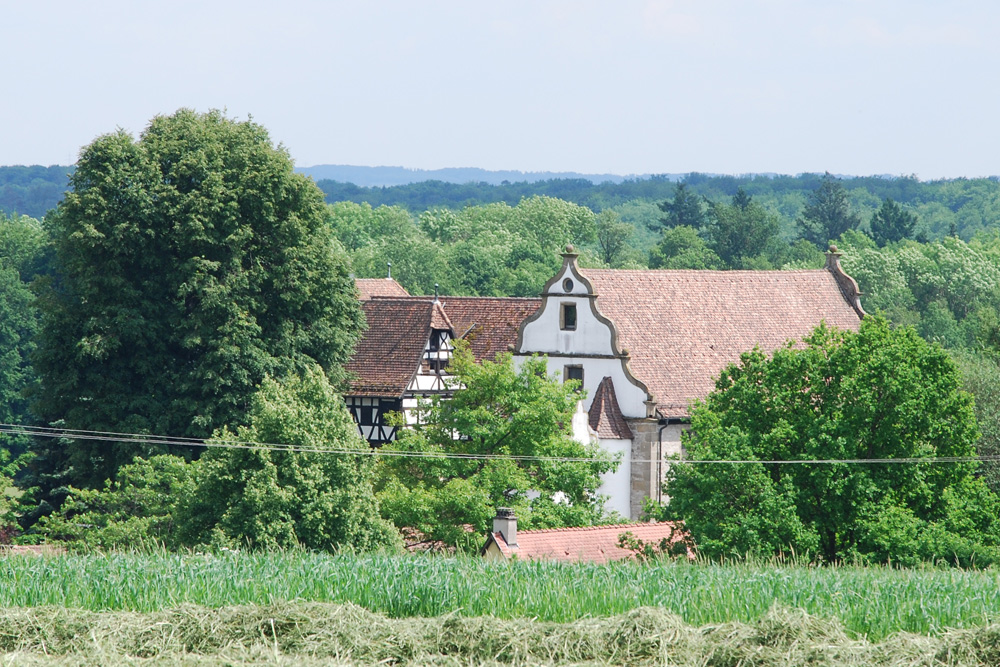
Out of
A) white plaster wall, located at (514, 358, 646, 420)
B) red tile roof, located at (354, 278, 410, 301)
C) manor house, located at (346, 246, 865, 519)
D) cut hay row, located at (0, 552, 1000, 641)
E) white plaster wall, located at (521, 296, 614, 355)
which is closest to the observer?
cut hay row, located at (0, 552, 1000, 641)

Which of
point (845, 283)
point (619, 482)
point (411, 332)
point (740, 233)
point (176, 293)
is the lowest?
point (619, 482)

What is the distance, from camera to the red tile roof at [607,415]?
143 ft

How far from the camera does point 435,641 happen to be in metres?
14.6

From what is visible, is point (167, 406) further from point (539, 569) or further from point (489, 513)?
point (539, 569)

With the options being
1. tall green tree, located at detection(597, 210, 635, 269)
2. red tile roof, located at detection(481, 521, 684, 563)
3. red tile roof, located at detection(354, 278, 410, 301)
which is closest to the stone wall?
red tile roof, located at detection(481, 521, 684, 563)

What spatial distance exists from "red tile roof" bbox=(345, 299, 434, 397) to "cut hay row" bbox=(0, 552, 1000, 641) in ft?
94.3

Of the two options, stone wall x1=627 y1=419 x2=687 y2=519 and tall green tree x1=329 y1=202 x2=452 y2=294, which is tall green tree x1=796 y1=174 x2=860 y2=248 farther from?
stone wall x1=627 y1=419 x2=687 y2=519

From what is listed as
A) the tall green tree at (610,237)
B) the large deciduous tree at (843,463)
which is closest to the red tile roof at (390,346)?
the large deciduous tree at (843,463)

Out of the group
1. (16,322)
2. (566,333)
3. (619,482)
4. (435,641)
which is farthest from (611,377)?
(16,322)

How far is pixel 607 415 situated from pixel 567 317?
3314mm

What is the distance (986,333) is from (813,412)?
18460 mm

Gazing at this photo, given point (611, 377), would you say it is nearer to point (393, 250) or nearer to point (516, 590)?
point (516, 590)

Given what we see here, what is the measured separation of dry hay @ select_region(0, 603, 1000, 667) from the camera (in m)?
14.0

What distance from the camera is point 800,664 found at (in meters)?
13.8
